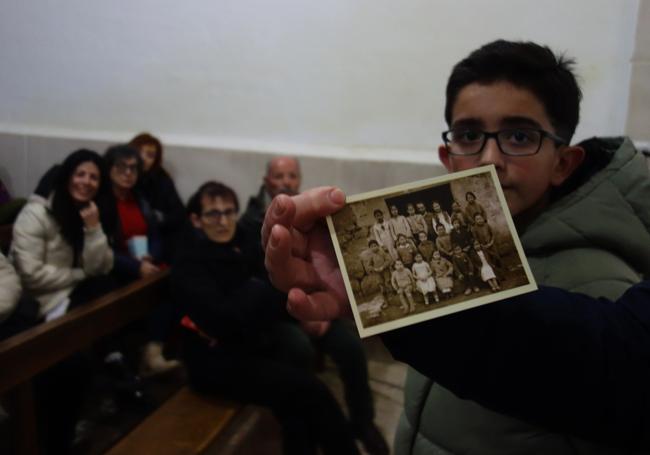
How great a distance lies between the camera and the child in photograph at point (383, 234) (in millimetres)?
459

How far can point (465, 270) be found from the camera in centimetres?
45

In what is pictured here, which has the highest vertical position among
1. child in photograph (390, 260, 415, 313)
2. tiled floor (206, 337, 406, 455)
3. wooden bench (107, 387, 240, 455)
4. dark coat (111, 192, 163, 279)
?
child in photograph (390, 260, 415, 313)

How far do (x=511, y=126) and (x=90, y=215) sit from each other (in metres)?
1.37

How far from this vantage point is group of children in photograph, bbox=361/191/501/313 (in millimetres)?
444

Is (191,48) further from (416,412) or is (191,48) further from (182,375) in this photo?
(416,412)

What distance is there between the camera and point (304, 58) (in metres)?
2.23

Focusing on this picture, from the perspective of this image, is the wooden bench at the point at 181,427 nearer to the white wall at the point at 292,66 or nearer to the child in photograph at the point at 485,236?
the white wall at the point at 292,66

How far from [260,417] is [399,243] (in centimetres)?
127

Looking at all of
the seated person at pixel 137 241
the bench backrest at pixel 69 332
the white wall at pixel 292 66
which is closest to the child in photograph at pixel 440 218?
the bench backrest at pixel 69 332

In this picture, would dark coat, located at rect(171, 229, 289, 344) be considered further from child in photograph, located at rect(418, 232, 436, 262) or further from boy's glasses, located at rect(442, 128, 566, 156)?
child in photograph, located at rect(418, 232, 436, 262)

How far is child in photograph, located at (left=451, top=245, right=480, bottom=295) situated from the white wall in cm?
155

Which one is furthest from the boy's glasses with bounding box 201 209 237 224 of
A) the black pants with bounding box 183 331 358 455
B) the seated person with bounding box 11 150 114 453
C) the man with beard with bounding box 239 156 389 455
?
the black pants with bounding box 183 331 358 455

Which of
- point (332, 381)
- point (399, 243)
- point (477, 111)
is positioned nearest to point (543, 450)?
point (399, 243)

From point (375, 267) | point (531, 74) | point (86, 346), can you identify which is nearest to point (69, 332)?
point (86, 346)
